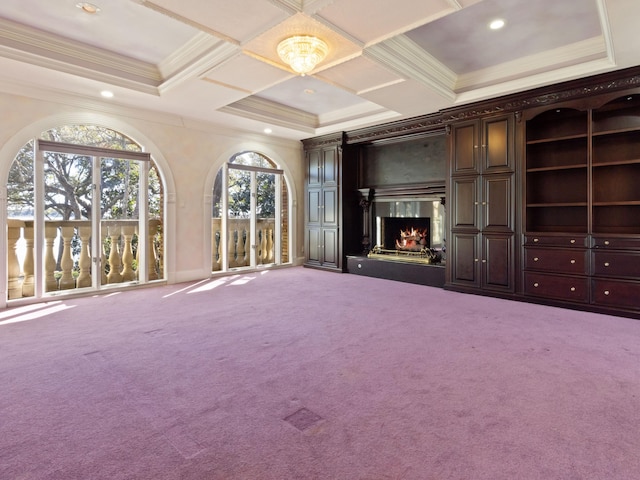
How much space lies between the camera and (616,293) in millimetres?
3943

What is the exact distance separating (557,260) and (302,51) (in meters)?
3.73

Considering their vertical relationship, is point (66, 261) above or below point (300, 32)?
below

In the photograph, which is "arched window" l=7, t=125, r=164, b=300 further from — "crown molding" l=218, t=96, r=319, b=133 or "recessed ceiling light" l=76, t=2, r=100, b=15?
"recessed ceiling light" l=76, t=2, r=100, b=15

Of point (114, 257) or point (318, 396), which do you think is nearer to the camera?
point (318, 396)

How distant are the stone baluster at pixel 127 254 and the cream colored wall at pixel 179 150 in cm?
50

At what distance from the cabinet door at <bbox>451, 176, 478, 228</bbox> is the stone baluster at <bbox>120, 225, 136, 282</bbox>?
4771mm

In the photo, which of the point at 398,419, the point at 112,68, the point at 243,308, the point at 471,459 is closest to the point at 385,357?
the point at 398,419

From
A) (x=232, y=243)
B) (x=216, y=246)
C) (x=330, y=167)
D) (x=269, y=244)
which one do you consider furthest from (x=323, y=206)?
(x=216, y=246)

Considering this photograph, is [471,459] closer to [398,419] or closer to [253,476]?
[398,419]

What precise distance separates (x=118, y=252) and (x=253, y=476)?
487 centimetres

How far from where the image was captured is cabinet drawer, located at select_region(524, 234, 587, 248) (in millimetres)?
4164

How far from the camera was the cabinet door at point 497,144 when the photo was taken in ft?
15.4

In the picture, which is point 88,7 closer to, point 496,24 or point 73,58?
point 73,58

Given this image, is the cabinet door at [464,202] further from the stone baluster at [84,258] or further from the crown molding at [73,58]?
the stone baluster at [84,258]
